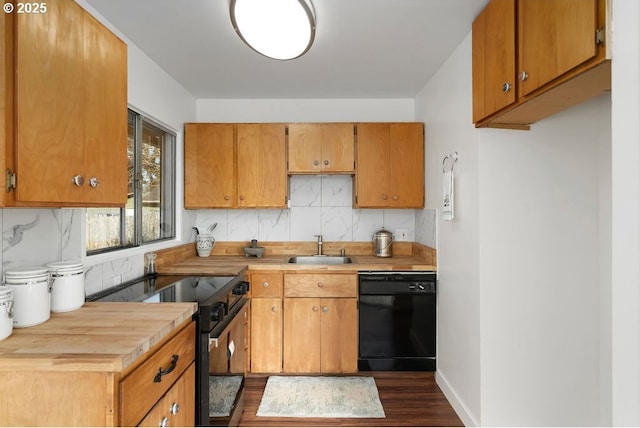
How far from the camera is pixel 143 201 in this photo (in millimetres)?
2566

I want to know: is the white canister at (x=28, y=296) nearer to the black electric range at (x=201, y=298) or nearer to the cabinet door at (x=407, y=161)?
the black electric range at (x=201, y=298)

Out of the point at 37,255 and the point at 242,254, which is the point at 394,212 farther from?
the point at 37,255

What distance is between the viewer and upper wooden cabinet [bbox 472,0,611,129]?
117 centimetres

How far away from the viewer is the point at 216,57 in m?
2.46

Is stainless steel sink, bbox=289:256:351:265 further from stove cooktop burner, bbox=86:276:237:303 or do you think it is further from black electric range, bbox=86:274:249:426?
stove cooktop burner, bbox=86:276:237:303

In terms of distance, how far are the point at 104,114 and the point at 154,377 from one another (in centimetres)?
104

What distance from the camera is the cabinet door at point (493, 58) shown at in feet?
5.29

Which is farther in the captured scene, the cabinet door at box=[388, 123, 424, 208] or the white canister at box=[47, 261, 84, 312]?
the cabinet door at box=[388, 123, 424, 208]

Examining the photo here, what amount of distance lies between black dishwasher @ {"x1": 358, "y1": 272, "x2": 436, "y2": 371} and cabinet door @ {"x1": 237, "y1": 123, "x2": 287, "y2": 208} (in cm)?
112

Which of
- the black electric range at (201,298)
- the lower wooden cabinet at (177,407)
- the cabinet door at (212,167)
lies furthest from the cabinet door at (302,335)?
the lower wooden cabinet at (177,407)

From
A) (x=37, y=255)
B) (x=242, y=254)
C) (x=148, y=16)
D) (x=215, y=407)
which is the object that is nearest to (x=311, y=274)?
(x=242, y=254)

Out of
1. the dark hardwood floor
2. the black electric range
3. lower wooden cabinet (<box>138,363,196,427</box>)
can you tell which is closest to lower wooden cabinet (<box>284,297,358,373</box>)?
the dark hardwood floor

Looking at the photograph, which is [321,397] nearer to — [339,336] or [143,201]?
[339,336]

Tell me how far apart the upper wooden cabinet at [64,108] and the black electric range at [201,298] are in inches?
21.7
